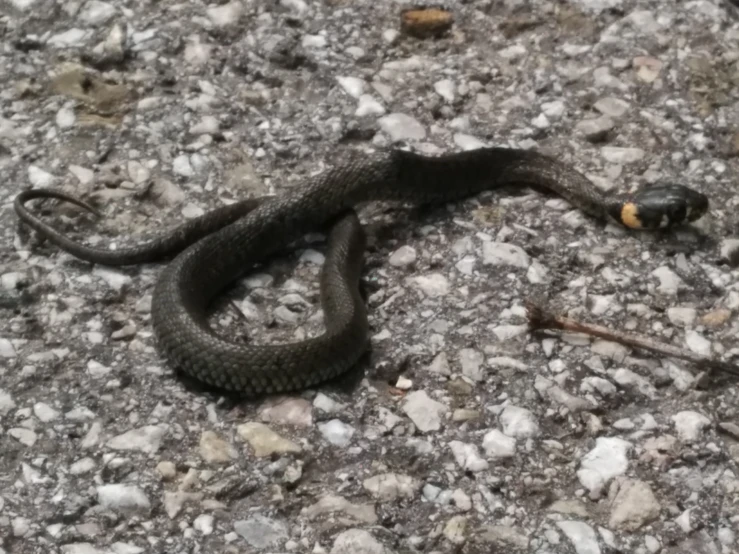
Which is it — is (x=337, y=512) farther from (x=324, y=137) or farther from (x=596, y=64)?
(x=596, y=64)

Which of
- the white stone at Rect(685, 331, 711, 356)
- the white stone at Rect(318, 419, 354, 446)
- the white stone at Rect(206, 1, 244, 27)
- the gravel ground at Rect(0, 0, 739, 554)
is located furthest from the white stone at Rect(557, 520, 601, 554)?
the white stone at Rect(206, 1, 244, 27)

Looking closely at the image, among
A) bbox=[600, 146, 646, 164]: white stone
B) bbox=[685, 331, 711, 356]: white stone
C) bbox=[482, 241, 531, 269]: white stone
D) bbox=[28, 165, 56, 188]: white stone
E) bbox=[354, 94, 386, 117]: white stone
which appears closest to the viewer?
bbox=[685, 331, 711, 356]: white stone

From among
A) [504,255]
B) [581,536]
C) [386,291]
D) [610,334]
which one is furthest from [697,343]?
[386,291]

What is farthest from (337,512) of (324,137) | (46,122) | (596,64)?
(596,64)

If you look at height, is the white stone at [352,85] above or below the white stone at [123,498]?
above

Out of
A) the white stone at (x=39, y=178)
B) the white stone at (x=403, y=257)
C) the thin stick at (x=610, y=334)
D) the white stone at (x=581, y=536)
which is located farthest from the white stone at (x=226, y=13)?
the white stone at (x=581, y=536)

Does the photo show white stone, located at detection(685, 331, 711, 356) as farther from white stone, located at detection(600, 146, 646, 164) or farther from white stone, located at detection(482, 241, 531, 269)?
white stone, located at detection(600, 146, 646, 164)

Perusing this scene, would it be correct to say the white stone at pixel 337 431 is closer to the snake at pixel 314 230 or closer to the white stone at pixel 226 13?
the snake at pixel 314 230

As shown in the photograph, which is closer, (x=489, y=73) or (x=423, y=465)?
(x=423, y=465)
